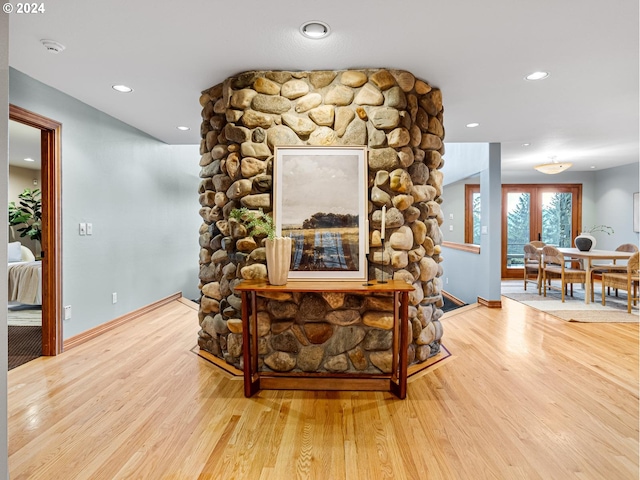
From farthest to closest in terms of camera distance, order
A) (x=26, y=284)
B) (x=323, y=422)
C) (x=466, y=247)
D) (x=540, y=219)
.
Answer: (x=540, y=219) < (x=466, y=247) < (x=26, y=284) < (x=323, y=422)

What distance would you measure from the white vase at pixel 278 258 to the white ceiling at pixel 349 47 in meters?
1.26

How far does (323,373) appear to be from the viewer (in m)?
2.65

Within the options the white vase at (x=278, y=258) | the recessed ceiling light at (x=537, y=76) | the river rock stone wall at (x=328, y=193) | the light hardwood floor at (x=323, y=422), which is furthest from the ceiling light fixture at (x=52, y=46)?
the recessed ceiling light at (x=537, y=76)

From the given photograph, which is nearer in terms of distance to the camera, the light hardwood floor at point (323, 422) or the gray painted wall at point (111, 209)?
the light hardwood floor at point (323, 422)

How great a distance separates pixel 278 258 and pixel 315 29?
1.40 meters

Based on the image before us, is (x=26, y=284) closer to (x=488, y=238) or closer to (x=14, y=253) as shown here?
(x=14, y=253)

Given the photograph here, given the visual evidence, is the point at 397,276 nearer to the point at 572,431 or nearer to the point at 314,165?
the point at 314,165

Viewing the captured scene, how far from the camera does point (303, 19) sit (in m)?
2.09

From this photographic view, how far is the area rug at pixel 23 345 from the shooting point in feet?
10.0

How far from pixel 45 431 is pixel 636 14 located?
394 cm

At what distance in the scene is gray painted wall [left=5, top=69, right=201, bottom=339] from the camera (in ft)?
10.7

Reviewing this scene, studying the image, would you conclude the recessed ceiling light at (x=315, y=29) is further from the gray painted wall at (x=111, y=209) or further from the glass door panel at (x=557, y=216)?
the glass door panel at (x=557, y=216)

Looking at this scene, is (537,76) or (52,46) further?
(537,76)

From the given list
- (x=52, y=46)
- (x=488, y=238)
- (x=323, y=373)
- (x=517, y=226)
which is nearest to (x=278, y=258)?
(x=323, y=373)
